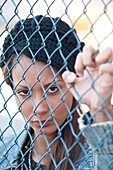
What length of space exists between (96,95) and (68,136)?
0.58m

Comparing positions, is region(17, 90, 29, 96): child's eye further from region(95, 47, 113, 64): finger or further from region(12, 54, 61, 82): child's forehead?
region(95, 47, 113, 64): finger

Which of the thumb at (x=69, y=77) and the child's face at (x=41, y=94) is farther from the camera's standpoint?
the child's face at (x=41, y=94)

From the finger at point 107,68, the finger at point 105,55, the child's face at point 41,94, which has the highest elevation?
the child's face at point 41,94

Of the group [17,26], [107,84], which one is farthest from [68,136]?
[107,84]

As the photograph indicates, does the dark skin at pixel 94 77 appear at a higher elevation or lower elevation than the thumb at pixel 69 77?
lower

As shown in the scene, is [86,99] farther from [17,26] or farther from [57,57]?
[17,26]

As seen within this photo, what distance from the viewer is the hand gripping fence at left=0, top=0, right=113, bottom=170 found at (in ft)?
2.23

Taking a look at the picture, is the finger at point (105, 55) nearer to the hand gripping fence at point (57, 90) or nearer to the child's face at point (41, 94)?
the hand gripping fence at point (57, 90)

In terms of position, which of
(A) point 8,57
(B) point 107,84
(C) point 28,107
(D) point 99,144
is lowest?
(D) point 99,144

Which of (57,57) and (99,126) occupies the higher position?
(57,57)

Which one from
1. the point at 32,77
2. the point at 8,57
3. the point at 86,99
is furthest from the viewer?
the point at 8,57

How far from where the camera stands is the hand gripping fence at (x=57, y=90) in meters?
0.68

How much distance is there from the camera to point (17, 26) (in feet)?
3.90

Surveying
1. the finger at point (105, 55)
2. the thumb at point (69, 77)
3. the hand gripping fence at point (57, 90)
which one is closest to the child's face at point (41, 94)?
the hand gripping fence at point (57, 90)
